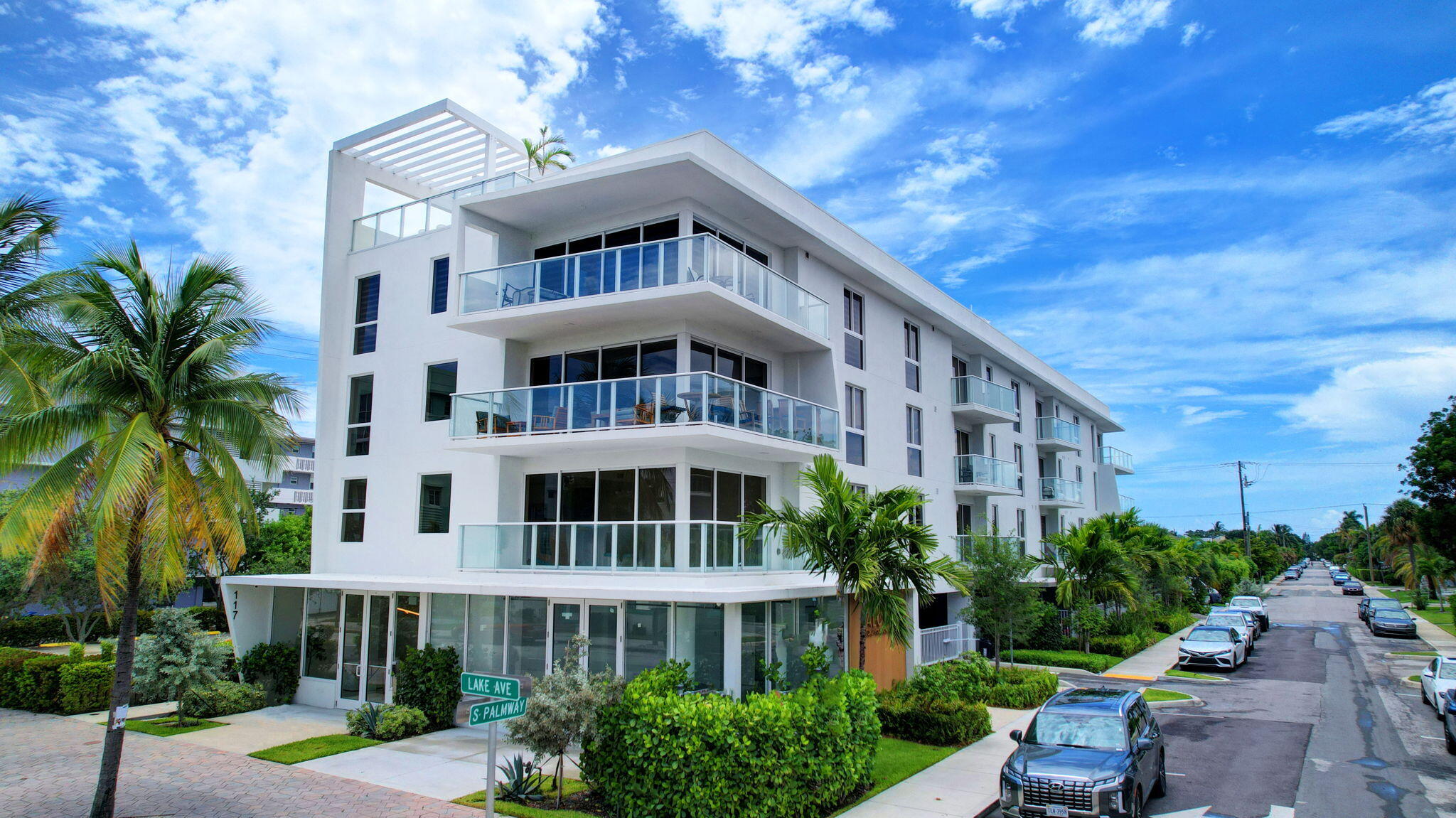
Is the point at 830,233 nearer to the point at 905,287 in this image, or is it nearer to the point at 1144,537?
the point at 905,287

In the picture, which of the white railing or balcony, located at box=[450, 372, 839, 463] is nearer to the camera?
balcony, located at box=[450, 372, 839, 463]

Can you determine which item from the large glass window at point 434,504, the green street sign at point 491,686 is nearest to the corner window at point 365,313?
the large glass window at point 434,504

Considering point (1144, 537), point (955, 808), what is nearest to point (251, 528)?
point (955, 808)

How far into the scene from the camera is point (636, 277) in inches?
658

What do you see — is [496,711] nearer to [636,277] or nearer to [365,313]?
[636,277]

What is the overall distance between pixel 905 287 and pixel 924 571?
1024 cm

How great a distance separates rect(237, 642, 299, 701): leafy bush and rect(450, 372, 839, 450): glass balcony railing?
7087 millimetres

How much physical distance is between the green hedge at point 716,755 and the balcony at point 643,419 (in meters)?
5.32

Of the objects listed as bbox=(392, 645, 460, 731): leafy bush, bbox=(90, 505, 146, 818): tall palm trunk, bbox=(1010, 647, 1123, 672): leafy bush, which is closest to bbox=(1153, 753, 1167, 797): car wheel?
bbox=(392, 645, 460, 731): leafy bush

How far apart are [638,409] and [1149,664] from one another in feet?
66.2

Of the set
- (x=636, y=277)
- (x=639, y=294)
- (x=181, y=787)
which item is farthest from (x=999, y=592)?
(x=181, y=787)

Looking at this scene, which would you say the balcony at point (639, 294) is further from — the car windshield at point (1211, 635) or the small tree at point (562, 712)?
the car windshield at point (1211, 635)

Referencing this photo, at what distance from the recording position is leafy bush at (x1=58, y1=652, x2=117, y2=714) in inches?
732

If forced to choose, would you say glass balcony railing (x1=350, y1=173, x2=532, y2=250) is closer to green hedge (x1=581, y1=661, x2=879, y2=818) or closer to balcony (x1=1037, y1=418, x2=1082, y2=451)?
green hedge (x1=581, y1=661, x2=879, y2=818)
